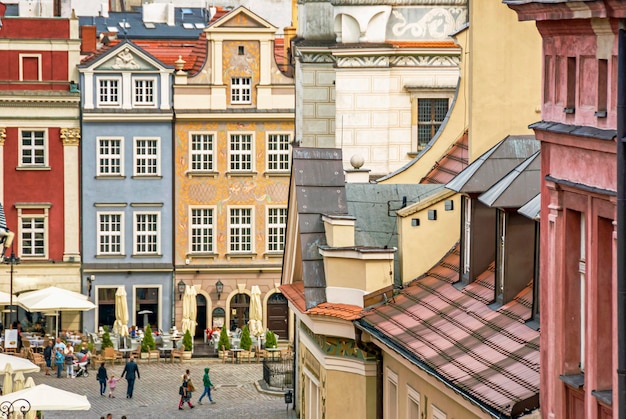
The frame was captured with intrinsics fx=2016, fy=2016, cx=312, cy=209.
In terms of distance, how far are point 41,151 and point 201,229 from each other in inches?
237

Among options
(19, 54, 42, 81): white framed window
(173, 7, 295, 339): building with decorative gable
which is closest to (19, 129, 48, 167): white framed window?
(19, 54, 42, 81): white framed window

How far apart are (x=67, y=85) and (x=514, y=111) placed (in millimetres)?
41209

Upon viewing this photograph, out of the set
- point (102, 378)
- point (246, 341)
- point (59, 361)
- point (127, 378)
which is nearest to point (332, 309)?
point (127, 378)

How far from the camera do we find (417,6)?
4100cm

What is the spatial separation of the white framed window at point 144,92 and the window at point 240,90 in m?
2.66

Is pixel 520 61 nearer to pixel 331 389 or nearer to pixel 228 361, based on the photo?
pixel 331 389

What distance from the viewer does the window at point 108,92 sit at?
67.4 meters

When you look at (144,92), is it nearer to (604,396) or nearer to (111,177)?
(111,177)

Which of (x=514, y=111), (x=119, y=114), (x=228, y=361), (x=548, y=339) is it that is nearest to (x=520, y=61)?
(x=514, y=111)

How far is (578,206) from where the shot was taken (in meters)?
16.9

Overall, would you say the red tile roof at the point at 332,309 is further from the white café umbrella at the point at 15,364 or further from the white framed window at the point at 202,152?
the white framed window at the point at 202,152

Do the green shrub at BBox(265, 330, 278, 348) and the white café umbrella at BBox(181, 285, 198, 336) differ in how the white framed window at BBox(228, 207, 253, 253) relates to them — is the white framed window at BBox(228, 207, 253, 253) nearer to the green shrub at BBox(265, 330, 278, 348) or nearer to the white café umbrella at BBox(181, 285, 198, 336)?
the white café umbrella at BBox(181, 285, 198, 336)

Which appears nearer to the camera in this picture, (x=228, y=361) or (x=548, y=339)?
(x=548, y=339)

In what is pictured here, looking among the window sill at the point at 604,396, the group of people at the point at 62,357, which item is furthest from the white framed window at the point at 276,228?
the window sill at the point at 604,396
